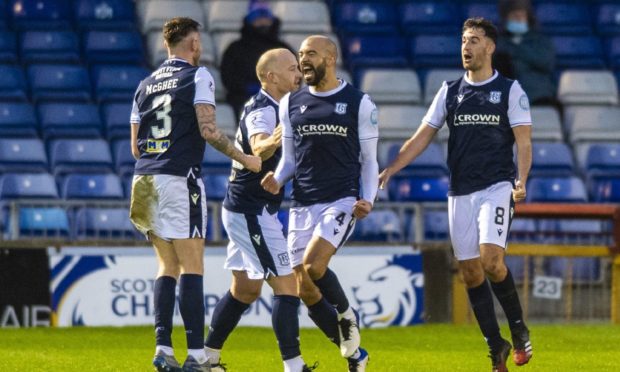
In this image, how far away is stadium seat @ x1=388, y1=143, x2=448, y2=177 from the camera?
18188 millimetres

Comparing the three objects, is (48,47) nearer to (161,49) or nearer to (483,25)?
(161,49)

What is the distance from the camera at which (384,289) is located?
619 inches

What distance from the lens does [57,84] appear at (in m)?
18.5

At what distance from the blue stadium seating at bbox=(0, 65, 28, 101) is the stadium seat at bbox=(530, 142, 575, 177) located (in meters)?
6.09

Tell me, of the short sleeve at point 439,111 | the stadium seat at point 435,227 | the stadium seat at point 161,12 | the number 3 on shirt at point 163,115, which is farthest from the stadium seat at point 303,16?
the number 3 on shirt at point 163,115

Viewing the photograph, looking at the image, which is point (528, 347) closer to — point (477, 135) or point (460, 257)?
point (460, 257)

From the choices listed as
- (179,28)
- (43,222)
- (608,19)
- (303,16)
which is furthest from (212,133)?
(608,19)

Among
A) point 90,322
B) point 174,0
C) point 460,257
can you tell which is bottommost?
point 90,322

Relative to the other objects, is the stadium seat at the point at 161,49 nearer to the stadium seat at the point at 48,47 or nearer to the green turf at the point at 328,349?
the stadium seat at the point at 48,47

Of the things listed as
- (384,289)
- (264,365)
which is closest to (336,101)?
(264,365)

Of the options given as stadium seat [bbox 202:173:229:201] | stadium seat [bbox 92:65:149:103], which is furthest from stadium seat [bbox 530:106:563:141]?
stadium seat [bbox 92:65:149:103]

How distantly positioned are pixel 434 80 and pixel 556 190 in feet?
7.53

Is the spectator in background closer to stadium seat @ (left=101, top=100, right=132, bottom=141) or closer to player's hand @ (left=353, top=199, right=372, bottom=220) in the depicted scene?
stadium seat @ (left=101, top=100, right=132, bottom=141)

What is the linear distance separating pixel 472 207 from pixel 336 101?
128 cm
